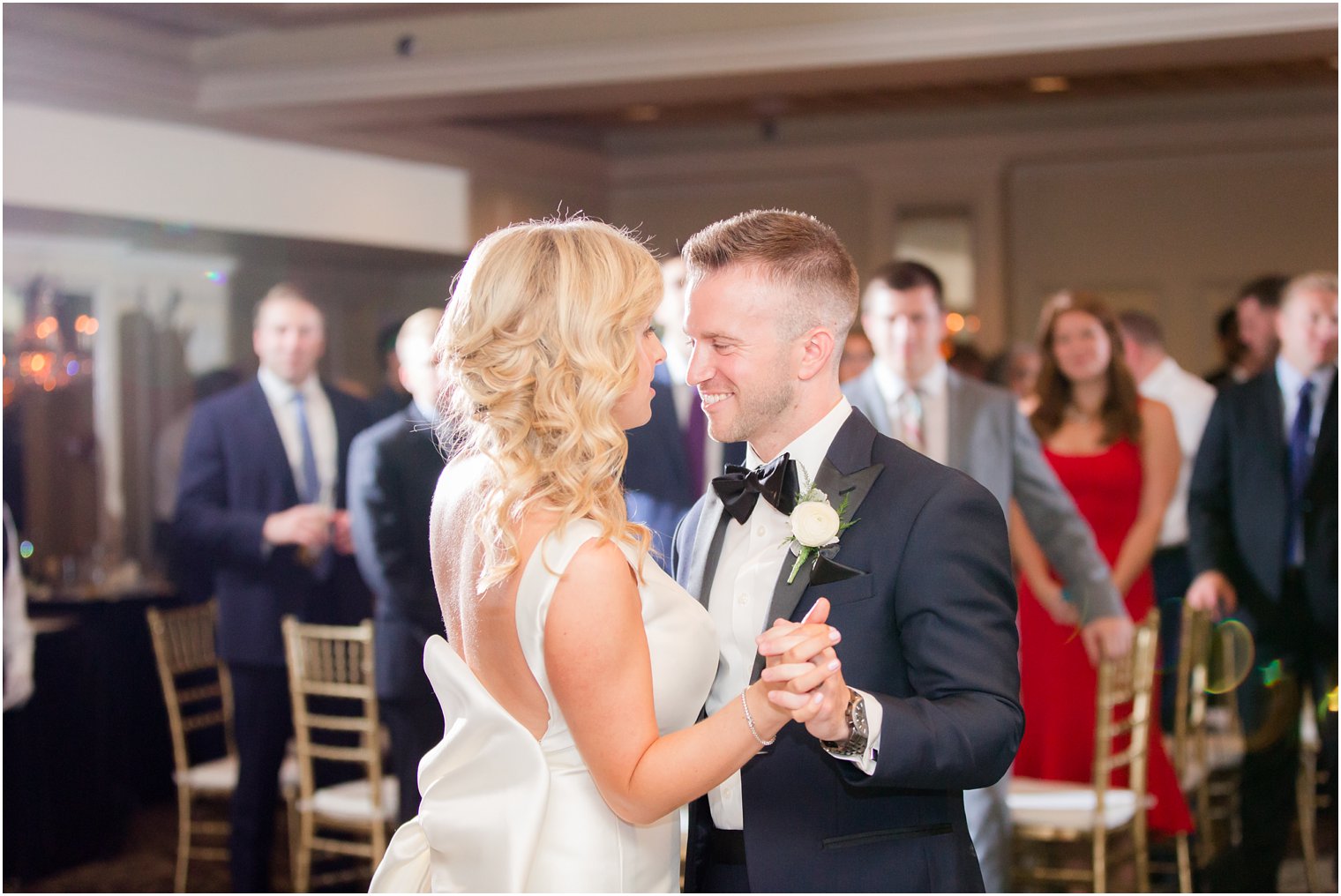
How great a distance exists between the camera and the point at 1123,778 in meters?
4.95

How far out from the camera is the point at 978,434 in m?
3.96

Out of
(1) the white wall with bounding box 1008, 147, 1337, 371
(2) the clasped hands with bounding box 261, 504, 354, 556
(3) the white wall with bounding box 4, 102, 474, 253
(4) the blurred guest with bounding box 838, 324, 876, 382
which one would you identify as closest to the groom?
(2) the clasped hands with bounding box 261, 504, 354, 556

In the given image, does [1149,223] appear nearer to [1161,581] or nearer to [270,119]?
[1161,581]

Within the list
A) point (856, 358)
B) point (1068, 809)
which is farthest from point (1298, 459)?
point (856, 358)

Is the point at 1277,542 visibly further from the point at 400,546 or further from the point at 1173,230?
the point at 1173,230

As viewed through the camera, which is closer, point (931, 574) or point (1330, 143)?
point (931, 574)

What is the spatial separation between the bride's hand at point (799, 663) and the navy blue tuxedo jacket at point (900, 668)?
231mm

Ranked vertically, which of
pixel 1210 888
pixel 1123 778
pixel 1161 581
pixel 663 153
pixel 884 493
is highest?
pixel 663 153

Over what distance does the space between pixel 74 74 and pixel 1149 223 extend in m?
7.12

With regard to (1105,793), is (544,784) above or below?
above

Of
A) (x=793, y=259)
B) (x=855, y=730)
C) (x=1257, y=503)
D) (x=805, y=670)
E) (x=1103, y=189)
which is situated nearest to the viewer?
(x=805, y=670)

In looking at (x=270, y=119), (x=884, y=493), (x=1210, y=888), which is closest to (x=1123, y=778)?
(x=1210, y=888)

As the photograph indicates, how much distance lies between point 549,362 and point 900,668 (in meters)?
0.67

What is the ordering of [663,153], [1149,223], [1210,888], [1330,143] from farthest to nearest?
1. [663,153]
2. [1149,223]
3. [1330,143]
4. [1210,888]
